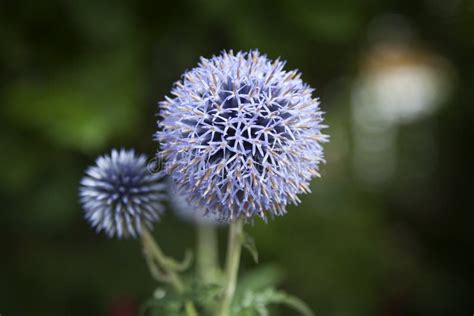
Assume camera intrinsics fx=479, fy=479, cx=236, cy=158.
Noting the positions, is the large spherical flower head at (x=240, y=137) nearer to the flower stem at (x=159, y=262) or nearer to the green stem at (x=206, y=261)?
the flower stem at (x=159, y=262)

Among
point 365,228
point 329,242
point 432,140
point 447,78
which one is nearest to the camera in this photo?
point 329,242

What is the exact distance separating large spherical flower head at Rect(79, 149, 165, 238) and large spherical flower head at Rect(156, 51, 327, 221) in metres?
0.25

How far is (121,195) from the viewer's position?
168 cm

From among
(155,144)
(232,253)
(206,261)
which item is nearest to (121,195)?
(232,253)

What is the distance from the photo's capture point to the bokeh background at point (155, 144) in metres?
3.11

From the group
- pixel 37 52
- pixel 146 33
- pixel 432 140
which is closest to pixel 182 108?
pixel 146 33

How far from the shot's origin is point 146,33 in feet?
11.1

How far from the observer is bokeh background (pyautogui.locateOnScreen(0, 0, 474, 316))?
3113 mm

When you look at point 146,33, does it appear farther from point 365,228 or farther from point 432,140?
point 432,140

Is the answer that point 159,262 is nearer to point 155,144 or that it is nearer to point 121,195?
point 121,195

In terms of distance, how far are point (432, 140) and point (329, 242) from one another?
2.72 metres

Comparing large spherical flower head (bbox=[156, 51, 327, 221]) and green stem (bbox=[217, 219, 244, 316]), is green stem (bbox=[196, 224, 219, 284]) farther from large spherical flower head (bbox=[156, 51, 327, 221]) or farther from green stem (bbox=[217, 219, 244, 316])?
large spherical flower head (bbox=[156, 51, 327, 221])

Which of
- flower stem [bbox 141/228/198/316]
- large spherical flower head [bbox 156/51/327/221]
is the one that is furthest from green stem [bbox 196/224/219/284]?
large spherical flower head [bbox 156/51/327/221]

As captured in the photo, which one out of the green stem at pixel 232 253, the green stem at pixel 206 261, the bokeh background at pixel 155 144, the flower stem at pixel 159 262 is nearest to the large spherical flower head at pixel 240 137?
the green stem at pixel 232 253
